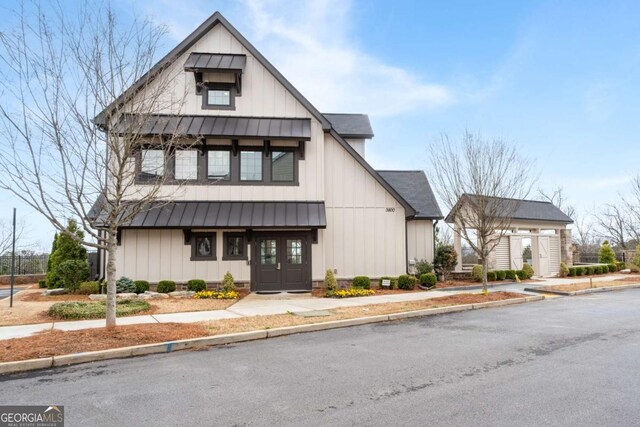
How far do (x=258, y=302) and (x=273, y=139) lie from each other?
6187 millimetres

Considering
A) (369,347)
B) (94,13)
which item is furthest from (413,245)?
(94,13)

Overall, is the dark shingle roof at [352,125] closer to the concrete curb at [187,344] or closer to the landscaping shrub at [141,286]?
the concrete curb at [187,344]

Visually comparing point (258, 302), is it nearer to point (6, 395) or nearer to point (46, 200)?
point (46, 200)

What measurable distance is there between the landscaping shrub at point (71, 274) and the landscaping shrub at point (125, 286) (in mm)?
1928

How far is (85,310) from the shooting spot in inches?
389

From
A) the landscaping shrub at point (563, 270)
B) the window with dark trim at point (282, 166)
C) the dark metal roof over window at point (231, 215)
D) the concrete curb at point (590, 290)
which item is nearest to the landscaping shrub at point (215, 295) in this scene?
the dark metal roof over window at point (231, 215)

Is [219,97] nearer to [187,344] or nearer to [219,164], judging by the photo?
[219,164]

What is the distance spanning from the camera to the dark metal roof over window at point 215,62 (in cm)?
1458

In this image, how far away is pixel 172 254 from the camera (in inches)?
580

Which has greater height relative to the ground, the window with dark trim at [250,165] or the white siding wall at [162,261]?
the window with dark trim at [250,165]

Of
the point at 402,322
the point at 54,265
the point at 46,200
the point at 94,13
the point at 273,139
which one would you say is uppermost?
the point at 94,13

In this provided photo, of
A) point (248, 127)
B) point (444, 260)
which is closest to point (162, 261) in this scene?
point (248, 127)

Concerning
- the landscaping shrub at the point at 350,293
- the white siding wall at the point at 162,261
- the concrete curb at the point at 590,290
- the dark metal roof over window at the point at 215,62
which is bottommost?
the concrete curb at the point at 590,290

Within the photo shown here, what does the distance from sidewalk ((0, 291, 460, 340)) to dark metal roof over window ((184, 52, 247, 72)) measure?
332 inches
